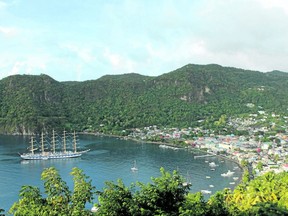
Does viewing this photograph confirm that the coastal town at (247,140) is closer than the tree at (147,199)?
No

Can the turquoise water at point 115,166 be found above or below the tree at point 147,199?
below

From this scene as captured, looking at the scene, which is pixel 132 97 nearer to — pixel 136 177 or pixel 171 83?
pixel 171 83

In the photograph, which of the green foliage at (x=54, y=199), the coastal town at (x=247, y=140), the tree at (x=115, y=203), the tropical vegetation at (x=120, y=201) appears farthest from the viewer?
the coastal town at (x=247, y=140)

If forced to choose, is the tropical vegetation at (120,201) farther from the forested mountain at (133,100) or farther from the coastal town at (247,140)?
the forested mountain at (133,100)

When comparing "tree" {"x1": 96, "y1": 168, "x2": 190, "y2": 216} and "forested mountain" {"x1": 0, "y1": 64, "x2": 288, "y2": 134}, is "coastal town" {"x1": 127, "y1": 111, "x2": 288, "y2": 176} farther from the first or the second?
"tree" {"x1": 96, "y1": 168, "x2": 190, "y2": 216}

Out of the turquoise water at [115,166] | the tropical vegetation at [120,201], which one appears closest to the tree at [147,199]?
the tropical vegetation at [120,201]

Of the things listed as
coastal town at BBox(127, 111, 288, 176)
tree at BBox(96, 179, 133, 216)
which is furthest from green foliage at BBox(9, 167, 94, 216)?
coastal town at BBox(127, 111, 288, 176)

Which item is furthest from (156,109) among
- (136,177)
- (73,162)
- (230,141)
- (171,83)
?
(136,177)
